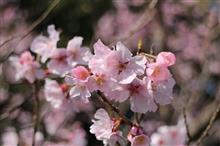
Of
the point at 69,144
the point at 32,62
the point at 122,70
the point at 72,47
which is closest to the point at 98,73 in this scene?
the point at 122,70

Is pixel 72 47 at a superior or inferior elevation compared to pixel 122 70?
inferior

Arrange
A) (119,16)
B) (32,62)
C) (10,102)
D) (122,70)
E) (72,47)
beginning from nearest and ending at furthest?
(122,70) < (72,47) < (32,62) < (10,102) < (119,16)

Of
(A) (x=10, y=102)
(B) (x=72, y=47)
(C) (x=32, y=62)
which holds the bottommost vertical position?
(A) (x=10, y=102)

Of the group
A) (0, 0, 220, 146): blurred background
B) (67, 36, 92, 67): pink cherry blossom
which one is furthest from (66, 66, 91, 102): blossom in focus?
(0, 0, 220, 146): blurred background

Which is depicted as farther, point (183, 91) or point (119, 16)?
point (119, 16)

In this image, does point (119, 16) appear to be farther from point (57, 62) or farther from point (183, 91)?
point (57, 62)

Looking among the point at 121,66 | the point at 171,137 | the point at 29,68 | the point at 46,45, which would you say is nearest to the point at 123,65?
the point at 121,66
